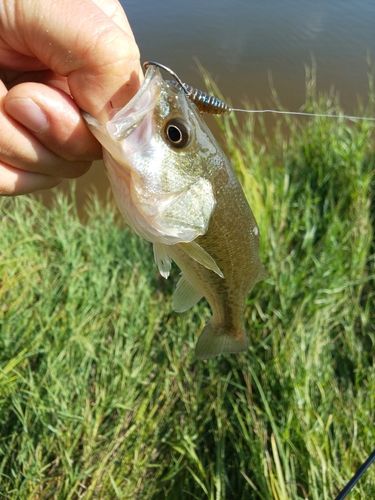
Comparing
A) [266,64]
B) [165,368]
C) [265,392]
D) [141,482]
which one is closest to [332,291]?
[265,392]

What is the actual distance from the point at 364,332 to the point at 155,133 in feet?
7.78

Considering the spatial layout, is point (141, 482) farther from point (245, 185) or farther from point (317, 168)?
point (317, 168)

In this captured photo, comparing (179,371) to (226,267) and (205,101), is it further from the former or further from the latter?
(205,101)

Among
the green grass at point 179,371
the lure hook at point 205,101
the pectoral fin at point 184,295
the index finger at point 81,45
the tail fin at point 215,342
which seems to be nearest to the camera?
the index finger at point 81,45

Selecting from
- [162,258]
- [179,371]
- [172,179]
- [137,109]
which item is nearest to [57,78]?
[137,109]

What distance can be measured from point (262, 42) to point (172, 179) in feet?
27.8

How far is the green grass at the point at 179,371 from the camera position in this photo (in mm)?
2143

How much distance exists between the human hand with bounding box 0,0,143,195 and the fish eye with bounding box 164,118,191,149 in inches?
5.8

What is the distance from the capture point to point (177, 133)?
1.28 metres

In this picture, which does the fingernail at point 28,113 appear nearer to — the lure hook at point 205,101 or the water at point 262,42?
the lure hook at point 205,101

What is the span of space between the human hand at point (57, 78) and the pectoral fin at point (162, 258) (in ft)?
1.30

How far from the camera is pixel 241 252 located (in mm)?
1677

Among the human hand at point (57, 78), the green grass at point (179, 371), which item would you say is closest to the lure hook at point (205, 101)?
the human hand at point (57, 78)

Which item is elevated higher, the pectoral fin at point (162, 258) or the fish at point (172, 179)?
the fish at point (172, 179)
